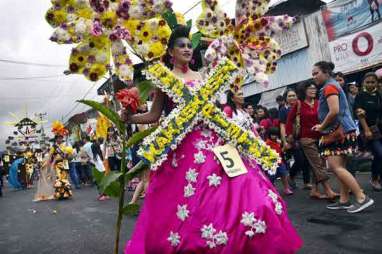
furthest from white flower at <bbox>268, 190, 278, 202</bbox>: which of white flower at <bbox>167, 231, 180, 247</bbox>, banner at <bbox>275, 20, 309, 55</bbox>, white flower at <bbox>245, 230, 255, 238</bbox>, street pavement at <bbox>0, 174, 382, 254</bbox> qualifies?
banner at <bbox>275, 20, 309, 55</bbox>

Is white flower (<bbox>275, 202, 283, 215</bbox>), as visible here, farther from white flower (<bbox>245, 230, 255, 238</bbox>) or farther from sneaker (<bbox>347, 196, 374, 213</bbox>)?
sneaker (<bbox>347, 196, 374, 213</bbox>)

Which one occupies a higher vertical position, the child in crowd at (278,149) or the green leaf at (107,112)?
the green leaf at (107,112)

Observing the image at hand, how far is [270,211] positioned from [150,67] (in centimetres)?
115

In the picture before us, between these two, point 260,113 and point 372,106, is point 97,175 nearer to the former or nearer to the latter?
point 372,106

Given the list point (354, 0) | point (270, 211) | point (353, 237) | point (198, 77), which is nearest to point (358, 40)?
point (354, 0)

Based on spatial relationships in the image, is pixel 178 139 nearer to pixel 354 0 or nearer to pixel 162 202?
pixel 162 202

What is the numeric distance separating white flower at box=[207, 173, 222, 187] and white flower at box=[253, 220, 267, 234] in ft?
1.12

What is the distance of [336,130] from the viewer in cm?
482

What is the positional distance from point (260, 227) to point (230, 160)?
0.46m

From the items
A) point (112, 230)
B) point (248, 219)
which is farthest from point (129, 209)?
point (112, 230)

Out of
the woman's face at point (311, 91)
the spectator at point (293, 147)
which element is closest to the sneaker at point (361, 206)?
the woman's face at point (311, 91)

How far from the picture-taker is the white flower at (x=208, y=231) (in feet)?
7.36

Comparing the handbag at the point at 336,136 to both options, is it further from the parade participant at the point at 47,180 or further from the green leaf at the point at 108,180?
the parade participant at the point at 47,180

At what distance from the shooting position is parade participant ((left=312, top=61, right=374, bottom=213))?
15.3ft
